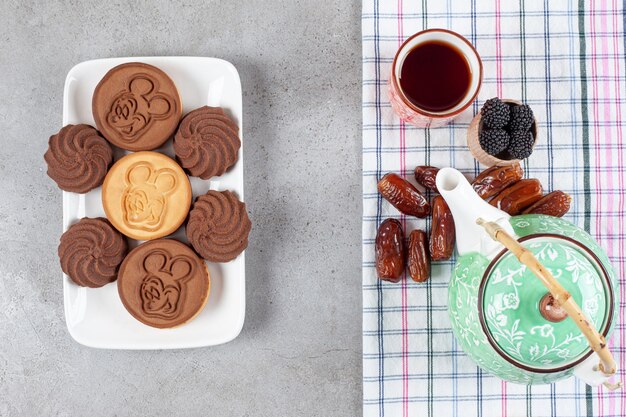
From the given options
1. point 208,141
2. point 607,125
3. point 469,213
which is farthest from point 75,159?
point 607,125

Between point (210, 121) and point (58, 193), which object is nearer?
point (210, 121)

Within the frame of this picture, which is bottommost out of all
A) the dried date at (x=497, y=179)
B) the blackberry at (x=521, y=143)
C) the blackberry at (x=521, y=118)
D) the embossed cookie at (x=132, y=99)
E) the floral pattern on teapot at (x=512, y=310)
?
the floral pattern on teapot at (x=512, y=310)

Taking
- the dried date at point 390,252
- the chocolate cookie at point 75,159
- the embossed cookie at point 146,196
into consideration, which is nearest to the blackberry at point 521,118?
the dried date at point 390,252

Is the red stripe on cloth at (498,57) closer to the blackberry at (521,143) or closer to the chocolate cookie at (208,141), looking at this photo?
the blackberry at (521,143)

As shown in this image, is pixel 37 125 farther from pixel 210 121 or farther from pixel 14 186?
pixel 210 121

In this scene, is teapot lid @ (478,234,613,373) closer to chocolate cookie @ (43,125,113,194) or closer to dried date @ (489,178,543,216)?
dried date @ (489,178,543,216)

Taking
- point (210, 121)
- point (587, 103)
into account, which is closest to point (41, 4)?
point (210, 121)

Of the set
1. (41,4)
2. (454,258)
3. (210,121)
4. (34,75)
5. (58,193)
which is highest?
(41,4)
